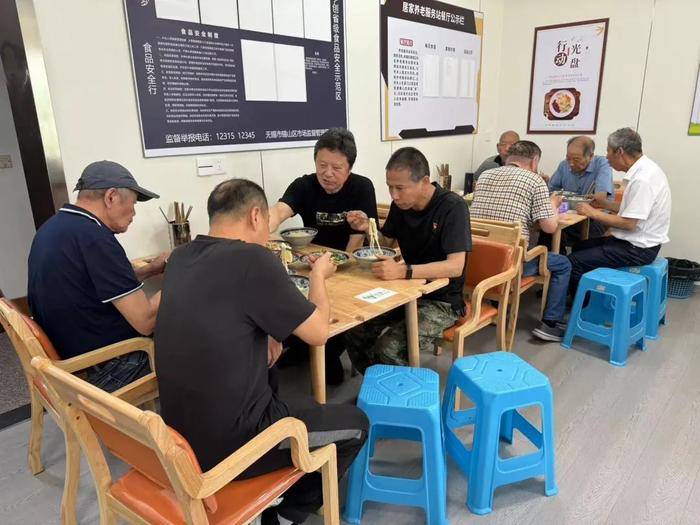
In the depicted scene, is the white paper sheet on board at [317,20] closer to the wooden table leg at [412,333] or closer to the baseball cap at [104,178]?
the baseball cap at [104,178]

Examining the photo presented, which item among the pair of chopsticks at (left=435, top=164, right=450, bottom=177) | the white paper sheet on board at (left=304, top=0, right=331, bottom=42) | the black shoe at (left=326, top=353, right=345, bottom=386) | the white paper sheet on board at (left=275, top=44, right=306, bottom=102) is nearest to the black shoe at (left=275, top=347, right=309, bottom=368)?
the black shoe at (left=326, top=353, right=345, bottom=386)

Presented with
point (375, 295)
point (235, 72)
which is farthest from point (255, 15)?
point (375, 295)

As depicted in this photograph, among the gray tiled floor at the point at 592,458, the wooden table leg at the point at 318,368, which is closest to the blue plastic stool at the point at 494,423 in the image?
the gray tiled floor at the point at 592,458

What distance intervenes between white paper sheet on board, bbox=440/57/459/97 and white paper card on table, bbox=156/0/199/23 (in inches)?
89.7

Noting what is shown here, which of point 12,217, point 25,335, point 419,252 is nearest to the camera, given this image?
point 25,335

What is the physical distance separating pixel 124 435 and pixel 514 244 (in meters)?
1.95

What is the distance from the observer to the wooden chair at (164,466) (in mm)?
897

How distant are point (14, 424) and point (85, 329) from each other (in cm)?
104

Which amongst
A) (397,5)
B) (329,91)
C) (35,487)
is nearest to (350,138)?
(329,91)

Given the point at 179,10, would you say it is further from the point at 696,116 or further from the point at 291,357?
the point at 696,116

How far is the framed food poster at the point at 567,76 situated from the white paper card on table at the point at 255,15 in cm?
297

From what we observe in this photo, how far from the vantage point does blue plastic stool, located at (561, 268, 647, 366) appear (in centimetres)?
258

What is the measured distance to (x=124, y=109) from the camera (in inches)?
88.6

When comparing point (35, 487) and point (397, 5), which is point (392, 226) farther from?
point (397, 5)
